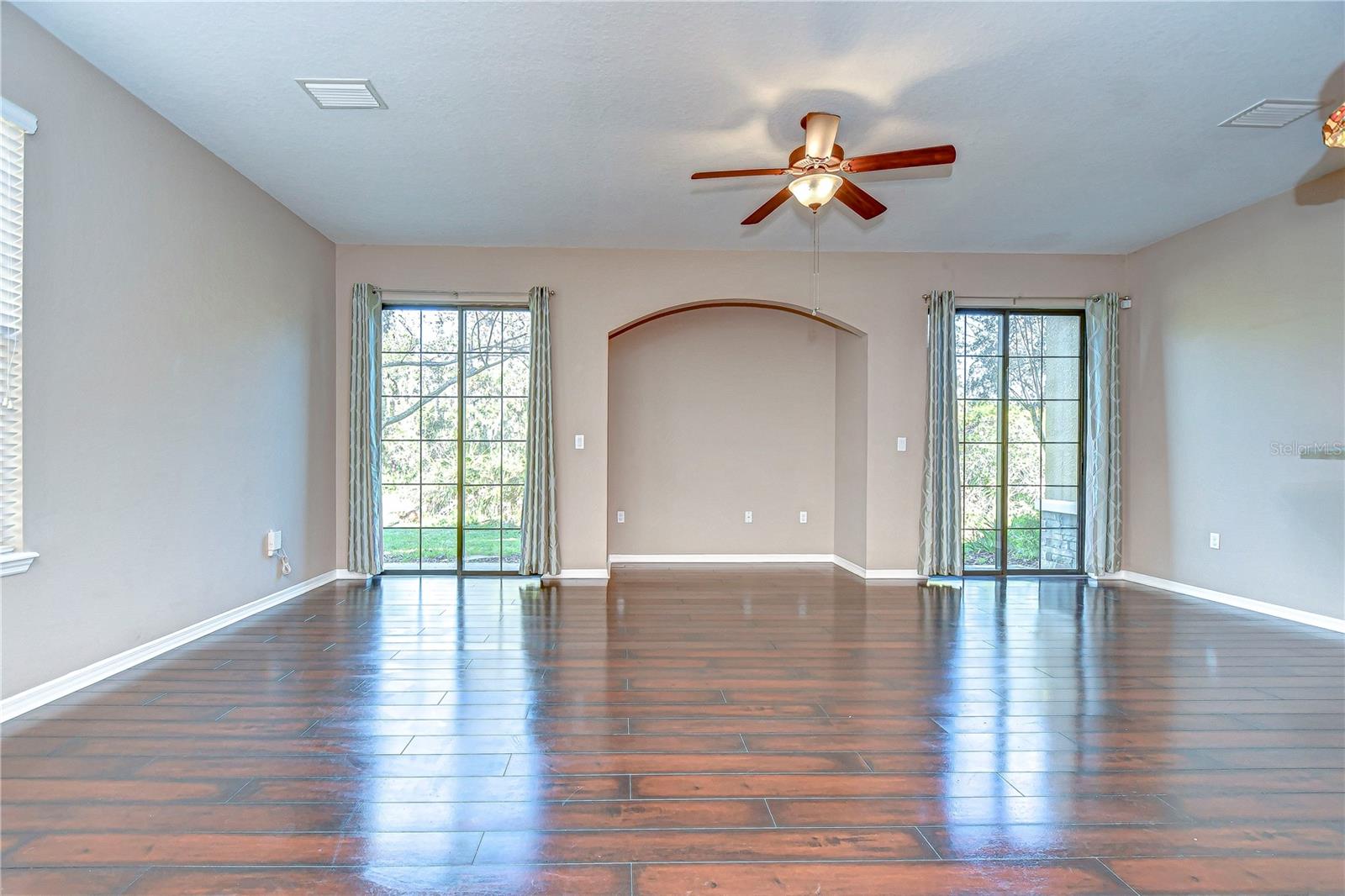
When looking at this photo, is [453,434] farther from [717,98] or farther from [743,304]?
[717,98]

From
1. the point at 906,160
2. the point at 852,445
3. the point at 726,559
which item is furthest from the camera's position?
the point at 726,559

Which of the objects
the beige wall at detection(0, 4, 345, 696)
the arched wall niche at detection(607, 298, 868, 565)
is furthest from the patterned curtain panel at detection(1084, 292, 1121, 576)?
the beige wall at detection(0, 4, 345, 696)

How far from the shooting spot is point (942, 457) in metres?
5.89

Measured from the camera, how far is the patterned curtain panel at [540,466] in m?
5.73

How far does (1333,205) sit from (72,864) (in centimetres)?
672

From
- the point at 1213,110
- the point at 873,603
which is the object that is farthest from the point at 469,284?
the point at 1213,110

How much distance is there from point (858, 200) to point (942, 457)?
115 inches

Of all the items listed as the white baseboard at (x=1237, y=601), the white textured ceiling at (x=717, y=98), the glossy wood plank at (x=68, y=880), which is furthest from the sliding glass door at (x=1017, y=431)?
the glossy wood plank at (x=68, y=880)

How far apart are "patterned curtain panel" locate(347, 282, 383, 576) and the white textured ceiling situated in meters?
A: 0.92

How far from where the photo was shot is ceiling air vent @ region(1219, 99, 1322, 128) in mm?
3391

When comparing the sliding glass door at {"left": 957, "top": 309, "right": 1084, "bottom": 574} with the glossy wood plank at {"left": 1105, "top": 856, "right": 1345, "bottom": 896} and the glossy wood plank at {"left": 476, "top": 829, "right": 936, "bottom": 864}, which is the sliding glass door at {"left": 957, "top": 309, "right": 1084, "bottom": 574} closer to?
the glossy wood plank at {"left": 1105, "top": 856, "right": 1345, "bottom": 896}

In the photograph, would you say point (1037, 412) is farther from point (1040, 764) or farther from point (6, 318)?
point (6, 318)

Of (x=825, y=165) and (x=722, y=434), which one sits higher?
(x=825, y=165)

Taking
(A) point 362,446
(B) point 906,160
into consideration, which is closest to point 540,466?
(A) point 362,446
